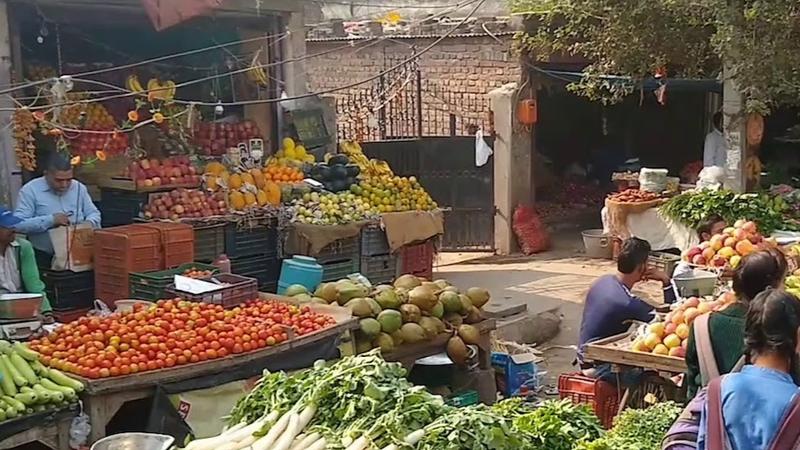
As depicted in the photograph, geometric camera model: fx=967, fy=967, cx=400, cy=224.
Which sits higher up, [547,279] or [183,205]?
[183,205]

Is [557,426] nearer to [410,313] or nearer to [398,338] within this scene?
[398,338]

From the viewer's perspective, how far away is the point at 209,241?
9.69 meters

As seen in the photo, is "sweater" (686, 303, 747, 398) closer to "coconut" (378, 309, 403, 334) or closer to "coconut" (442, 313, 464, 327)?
"coconut" (378, 309, 403, 334)

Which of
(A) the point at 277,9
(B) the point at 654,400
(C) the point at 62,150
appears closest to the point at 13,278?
(C) the point at 62,150

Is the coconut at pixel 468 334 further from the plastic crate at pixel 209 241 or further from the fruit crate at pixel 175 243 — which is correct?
the plastic crate at pixel 209 241

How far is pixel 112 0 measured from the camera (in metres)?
9.93

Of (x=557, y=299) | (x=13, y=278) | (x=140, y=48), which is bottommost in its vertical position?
(x=557, y=299)

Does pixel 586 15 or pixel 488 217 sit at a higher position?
pixel 586 15

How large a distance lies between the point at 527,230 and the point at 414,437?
1021cm

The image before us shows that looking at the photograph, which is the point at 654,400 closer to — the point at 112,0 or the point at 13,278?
the point at 13,278

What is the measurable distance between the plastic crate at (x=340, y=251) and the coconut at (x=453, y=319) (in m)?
3.10

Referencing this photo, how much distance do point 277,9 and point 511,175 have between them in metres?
4.27

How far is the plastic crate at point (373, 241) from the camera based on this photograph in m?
10.7

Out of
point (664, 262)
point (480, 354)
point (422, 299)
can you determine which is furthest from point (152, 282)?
point (664, 262)
